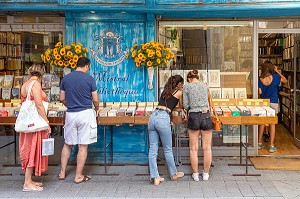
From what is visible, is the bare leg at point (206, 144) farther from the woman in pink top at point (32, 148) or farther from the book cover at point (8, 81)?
the book cover at point (8, 81)

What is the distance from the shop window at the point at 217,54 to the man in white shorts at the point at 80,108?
2.01 meters

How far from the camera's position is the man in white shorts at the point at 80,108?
727cm

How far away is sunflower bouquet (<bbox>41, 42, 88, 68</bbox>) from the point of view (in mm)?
8102

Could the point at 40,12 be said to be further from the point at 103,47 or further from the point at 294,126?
the point at 294,126

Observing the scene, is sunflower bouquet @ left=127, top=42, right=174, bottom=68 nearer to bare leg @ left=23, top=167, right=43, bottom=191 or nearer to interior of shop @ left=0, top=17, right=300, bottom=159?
interior of shop @ left=0, top=17, right=300, bottom=159

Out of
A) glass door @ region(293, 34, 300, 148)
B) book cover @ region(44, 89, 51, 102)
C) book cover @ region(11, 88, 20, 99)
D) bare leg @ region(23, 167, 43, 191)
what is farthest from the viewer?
glass door @ region(293, 34, 300, 148)

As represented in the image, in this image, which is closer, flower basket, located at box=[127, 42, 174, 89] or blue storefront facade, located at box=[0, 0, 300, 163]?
flower basket, located at box=[127, 42, 174, 89]

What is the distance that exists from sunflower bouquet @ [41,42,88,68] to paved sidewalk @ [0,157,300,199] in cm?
177

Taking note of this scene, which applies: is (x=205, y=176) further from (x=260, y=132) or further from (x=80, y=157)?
(x=260, y=132)

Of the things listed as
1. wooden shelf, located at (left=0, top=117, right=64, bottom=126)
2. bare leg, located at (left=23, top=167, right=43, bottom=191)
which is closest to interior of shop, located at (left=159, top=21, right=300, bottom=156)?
wooden shelf, located at (left=0, top=117, right=64, bottom=126)

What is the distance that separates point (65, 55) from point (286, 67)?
6.63 m

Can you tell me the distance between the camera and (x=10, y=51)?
356 inches

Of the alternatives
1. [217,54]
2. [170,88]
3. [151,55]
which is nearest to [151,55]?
[151,55]

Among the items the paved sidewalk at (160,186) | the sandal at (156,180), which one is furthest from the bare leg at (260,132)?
the sandal at (156,180)
